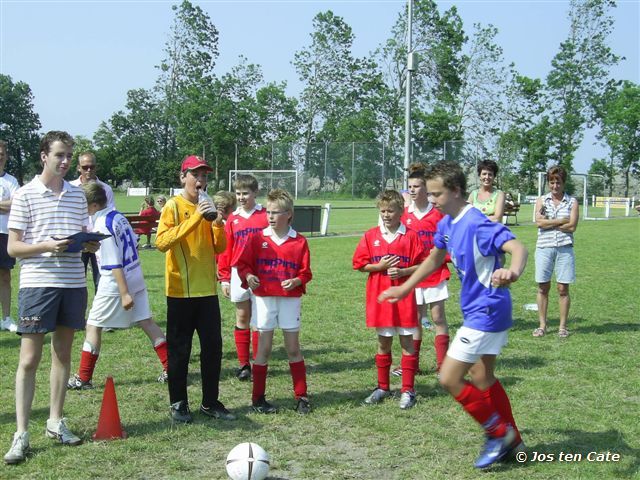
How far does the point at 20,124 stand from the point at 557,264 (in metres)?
97.8

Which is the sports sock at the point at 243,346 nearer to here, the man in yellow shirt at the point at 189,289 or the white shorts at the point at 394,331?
the man in yellow shirt at the point at 189,289

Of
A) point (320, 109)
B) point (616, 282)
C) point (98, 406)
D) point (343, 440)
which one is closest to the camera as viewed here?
point (343, 440)

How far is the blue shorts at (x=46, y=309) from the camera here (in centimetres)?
466

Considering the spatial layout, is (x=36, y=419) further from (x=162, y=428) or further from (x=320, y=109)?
(x=320, y=109)

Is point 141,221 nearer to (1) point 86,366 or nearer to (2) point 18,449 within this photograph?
(1) point 86,366

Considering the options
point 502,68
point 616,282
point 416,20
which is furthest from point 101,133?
point 616,282

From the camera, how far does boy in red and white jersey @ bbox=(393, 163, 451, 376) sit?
270 inches

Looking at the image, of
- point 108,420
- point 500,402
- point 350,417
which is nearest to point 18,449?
point 108,420

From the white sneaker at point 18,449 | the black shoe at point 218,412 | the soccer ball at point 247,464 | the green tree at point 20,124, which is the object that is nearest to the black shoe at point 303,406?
the black shoe at point 218,412

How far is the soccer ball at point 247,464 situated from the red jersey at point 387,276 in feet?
6.40

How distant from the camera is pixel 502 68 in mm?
61344

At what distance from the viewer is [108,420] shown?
5.04m

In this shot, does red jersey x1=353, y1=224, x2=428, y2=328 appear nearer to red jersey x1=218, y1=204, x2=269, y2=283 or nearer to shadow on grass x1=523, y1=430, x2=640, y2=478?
red jersey x1=218, y1=204, x2=269, y2=283

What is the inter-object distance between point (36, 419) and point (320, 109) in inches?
2484
